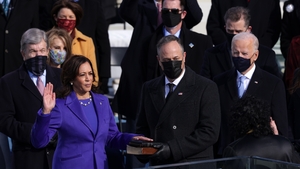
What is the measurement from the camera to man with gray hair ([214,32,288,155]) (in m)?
7.37

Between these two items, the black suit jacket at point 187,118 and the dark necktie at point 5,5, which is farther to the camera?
the dark necktie at point 5,5

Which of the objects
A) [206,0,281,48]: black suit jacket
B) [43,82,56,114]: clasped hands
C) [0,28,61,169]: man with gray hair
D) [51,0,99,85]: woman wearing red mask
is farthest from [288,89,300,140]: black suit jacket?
[43,82,56,114]: clasped hands

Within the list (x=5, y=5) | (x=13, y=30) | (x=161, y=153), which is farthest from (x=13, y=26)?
(x=161, y=153)

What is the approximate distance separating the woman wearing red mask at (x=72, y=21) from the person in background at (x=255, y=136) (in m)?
2.96

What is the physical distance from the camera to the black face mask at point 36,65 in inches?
286

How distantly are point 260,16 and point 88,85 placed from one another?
350 cm

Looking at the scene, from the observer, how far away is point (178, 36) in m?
8.20

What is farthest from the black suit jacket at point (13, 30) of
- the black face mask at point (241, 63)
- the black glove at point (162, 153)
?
the black glove at point (162, 153)

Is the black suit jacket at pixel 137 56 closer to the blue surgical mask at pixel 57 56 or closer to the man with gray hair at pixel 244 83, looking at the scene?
the blue surgical mask at pixel 57 56

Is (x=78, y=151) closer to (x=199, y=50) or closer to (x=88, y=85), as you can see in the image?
(x=88, y=85)

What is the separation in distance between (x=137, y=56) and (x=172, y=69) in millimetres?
1926

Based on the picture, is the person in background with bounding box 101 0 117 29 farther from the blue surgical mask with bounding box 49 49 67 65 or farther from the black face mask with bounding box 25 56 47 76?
the black face mask with bounding box 25 56 47 76

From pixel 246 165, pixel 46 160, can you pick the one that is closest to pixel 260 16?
pixel 46 160

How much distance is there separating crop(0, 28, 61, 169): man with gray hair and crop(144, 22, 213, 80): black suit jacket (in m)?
1.23
